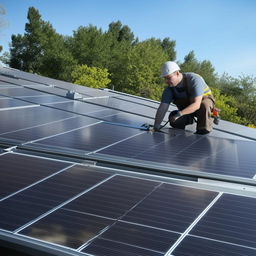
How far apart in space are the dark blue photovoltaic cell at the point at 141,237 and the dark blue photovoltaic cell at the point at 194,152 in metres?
2.42

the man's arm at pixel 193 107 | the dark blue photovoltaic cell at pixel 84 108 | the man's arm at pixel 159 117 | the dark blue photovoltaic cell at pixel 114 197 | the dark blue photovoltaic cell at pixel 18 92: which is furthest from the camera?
the dark blue photovoltaic cell at pixel 18 92

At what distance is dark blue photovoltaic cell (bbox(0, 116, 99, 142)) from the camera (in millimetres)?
8219

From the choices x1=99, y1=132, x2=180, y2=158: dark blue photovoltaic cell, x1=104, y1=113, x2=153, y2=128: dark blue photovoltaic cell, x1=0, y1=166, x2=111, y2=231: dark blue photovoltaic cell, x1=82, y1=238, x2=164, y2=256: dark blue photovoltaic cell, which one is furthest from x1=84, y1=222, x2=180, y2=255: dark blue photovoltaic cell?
x1=104, y1=113, x2=153, y2=128: dark blue photovoltaic cell

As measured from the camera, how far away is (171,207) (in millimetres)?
5273

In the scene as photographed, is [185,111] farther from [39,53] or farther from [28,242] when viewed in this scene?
[39,53]

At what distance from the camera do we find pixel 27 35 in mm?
83312

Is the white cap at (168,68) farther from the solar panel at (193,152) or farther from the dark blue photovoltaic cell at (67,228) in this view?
the dark blue photovoltaic cell at (67,228)

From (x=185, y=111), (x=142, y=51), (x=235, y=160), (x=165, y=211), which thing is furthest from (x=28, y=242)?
(x=142, y=51)

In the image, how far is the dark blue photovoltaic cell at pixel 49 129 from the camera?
8219 millimetres

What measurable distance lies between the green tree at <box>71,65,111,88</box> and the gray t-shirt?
44.8 meters

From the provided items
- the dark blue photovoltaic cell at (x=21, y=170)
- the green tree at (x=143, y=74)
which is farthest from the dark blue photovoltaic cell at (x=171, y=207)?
the green tree at (x=143, y=74)

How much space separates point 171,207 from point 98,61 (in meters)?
71.4

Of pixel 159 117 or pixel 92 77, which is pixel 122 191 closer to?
pixel 159 117

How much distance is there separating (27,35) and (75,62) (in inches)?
663
